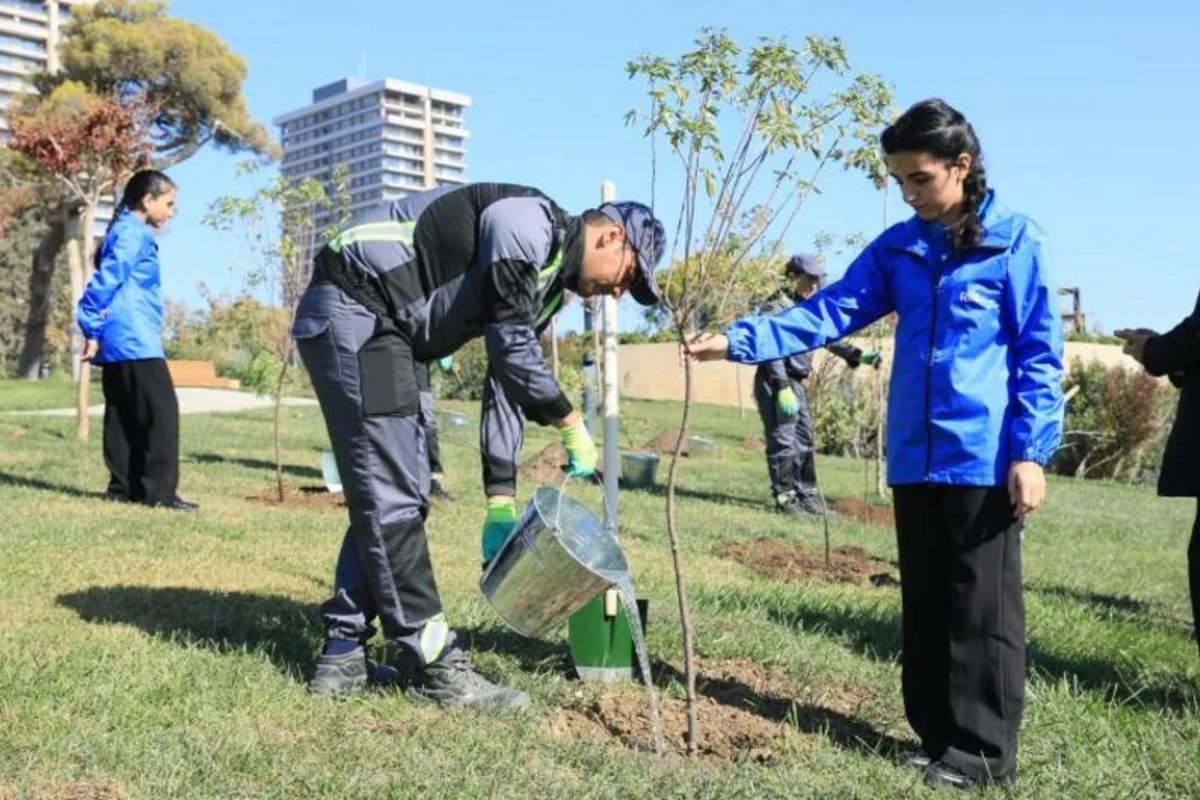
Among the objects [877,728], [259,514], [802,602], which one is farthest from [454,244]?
[259,514]

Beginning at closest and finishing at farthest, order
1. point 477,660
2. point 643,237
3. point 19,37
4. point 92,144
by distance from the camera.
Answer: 1. point 643,237
2. point 477,660
3. point 92,144
4. point 19,37

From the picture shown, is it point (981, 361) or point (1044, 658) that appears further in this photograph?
point (1044, 658)

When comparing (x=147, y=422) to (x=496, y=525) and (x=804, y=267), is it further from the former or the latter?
(x=804, y=267)

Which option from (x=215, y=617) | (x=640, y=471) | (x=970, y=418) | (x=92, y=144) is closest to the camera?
(x=970, y=418)

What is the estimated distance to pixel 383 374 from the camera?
3.51m

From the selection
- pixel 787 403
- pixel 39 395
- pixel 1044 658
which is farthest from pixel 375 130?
pixel 1044 658

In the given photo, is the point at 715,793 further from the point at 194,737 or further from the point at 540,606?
the point at 194,737

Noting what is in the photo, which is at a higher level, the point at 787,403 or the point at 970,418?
the point at 970,418

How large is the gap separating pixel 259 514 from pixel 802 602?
3.42 meters

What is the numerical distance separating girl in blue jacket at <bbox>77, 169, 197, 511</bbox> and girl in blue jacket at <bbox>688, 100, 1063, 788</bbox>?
4960 millimetres

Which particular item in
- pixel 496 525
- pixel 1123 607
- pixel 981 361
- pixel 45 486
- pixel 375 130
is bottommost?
pixel 1123 607

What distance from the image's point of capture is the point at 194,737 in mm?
3068

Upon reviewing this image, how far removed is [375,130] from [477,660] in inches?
4568

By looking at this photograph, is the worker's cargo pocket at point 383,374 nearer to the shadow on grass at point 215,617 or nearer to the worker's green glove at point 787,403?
→ the shadow on grass at point 215,617
